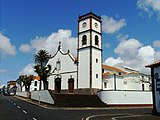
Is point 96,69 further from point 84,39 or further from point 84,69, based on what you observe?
point 84,39

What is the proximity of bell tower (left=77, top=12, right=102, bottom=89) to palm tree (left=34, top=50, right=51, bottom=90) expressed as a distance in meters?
9.23

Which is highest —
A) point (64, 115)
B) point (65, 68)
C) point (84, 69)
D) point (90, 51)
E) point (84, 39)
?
point (84, 39)

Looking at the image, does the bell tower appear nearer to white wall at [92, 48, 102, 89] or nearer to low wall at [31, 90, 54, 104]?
white wall at [92, 48, 102, 89]

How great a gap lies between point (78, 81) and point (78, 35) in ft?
32.4

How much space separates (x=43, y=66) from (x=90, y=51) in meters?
13.9

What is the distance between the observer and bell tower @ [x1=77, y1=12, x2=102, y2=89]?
4706 cm

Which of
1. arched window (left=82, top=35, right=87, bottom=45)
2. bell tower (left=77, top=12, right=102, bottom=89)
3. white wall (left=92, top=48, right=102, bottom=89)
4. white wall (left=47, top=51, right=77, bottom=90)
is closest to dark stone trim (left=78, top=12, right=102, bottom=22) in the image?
bell tower (left=77, top=12, right=102, bottom=89)

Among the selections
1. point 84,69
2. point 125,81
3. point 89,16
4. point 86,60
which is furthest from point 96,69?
point 125,81

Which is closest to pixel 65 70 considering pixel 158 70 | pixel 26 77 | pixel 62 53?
pixel 62 53

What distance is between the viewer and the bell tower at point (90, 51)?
47.1m

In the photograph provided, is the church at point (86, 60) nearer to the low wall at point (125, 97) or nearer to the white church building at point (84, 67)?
the white church building at point (84, 67)

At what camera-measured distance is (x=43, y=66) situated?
55969 millimetres

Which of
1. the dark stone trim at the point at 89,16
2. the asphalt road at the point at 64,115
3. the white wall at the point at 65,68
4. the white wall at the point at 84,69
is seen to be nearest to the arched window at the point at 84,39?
the white wall at the point at 84,69

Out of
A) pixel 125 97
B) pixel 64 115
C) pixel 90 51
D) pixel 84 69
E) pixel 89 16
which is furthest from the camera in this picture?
pixel 89 16
